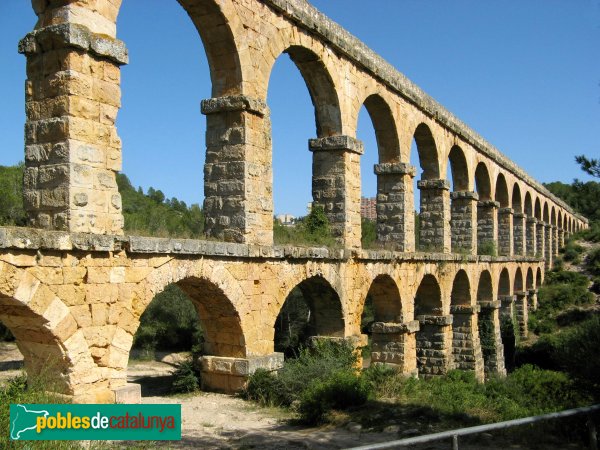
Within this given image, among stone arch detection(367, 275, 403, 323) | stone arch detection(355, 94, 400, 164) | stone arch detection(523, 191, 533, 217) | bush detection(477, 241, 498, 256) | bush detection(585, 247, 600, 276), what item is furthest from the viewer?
bush detection(585, 247, 600, 276)

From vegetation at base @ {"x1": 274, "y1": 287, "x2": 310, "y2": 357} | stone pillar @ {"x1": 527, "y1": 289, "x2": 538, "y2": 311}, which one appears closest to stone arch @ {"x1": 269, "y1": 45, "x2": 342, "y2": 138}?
vegetation at base @ {"x1": 274, "y1": 287, "x2": 310, "y2": 357}

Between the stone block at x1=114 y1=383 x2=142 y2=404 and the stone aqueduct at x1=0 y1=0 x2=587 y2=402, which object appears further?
the stone block at x1=114 y1=383 x2=142 y2=404

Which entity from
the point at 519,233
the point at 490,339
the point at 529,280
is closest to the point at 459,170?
the point at 490,339

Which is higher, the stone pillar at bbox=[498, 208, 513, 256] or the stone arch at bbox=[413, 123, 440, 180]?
the stone arch at bbox=[413, 123, 440, 180]

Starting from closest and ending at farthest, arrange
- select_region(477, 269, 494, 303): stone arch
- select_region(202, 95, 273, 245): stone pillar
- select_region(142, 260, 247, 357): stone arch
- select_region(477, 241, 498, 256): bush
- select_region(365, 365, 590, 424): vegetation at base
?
1. select_region(142, 260, 247, 357): stone arch
2. select_region(365, 365, 590, 424): vegetation at base
3. select_region(202, 95, 273, 245): stone pillar
4. select_region(477, 269, 494, 303): stone arch
5. select_region(477, 241, 498, 256): bush

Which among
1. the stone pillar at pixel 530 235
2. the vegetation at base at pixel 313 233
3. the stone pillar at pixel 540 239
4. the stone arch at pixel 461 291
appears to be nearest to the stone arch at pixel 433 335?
the stone arch at pixel 461 291

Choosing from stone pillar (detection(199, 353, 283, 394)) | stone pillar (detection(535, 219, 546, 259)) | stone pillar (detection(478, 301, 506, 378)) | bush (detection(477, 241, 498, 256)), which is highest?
stone pillar (detection(535, 219, 546, 259))

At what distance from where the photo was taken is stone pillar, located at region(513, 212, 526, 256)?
2800 cm

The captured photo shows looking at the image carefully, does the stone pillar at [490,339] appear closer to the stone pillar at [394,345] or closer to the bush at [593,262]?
the stone pillar at [394,345]

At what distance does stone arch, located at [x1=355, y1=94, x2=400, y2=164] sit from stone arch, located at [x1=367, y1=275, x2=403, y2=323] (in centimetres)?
285

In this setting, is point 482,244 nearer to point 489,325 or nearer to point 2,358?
point 489,325

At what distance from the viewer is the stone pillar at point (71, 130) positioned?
647cm

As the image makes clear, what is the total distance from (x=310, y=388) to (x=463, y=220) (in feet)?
39.7

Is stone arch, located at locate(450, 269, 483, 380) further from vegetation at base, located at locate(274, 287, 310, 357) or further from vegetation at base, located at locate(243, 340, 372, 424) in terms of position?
vegetation at base, located at locate(243, 340, 372, 424)
